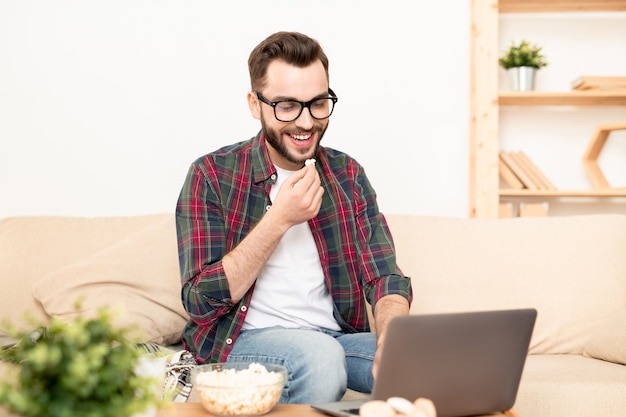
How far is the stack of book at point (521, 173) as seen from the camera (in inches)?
120

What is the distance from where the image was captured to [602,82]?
2990mm

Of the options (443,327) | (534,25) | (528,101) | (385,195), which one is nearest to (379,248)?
(443,327)

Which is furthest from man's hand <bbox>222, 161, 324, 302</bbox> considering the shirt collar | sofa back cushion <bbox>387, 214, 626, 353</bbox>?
sofa back cushion <bbox>387, 214, 626, 353</bbox>

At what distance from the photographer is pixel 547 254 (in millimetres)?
2271

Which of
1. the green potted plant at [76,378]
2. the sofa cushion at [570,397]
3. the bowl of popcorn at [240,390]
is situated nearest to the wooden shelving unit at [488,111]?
the sofa cushion at [570,397]

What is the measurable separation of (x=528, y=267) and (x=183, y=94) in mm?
1510

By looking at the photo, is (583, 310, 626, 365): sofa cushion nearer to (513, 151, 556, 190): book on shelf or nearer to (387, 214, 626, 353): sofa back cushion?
(387, 214, 626, 353): sofa back cushion

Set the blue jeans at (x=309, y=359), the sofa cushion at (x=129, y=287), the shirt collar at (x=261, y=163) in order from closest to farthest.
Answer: the blue jeans at (x=309, y=359), the shirt collar at (x=261, y=163), the sofa cushion at (x=129, y=287)

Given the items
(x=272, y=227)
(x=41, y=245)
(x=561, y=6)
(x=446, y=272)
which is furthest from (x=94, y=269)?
(x=561, y=6)

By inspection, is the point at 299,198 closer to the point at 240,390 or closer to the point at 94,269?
the point at 240,390

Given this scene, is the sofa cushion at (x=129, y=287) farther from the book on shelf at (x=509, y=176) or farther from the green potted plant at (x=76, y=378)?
the book on shelf at (x=509, y=176)

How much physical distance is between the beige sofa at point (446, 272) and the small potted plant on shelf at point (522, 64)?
0.87 m

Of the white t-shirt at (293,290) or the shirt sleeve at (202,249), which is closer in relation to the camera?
the shirt sleeve at (202,249)

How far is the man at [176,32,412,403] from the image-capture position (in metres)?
1.70
